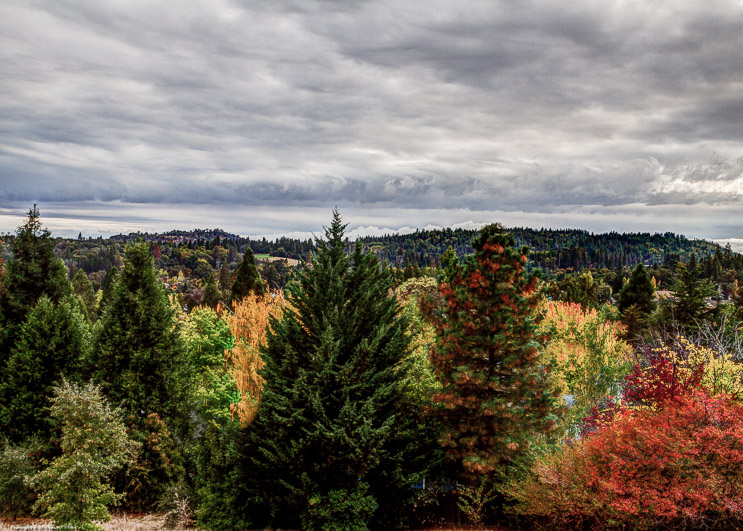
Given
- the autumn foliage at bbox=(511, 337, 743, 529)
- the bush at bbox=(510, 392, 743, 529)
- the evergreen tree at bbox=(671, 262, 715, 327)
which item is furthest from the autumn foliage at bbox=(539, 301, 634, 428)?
the bush at bbox=(510, 392, 743, 529)

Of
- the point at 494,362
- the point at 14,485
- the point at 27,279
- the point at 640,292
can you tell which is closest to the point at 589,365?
the point at 494,362

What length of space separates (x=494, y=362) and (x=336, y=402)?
220 inches

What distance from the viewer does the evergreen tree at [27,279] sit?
21.3m

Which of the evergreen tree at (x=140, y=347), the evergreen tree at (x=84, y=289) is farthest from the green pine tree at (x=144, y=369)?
the evergreen tree at (x=84, y=289)

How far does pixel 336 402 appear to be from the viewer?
573 inches

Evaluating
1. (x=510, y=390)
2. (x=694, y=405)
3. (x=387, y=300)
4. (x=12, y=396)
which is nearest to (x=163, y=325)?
(x=12, y=396)

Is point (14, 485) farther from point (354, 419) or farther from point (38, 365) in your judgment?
point (354, 419)

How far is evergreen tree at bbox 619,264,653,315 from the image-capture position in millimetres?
54312

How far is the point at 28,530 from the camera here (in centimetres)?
1324

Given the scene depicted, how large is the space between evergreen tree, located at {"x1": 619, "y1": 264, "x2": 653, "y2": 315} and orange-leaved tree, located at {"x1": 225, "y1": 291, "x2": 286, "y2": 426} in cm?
4380

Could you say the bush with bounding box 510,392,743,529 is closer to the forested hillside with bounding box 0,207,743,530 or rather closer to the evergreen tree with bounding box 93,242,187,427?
the forested hillside with bounding box 0,207,743,530

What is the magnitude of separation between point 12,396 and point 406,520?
16.8 m

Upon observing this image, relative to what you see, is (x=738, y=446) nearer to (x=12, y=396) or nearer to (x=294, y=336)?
(x=294, y=336)

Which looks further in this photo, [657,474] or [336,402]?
[336,402]
